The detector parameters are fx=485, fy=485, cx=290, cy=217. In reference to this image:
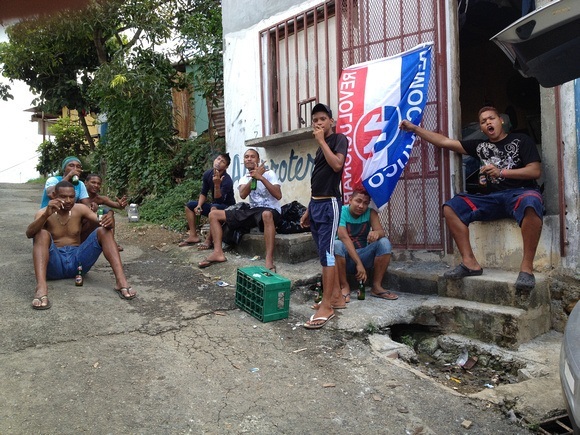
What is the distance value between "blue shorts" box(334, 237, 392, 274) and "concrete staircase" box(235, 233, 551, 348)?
0.33m

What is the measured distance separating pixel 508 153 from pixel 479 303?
1.37 meters

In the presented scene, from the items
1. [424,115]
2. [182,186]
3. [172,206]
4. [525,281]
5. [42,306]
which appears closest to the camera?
[525,281]

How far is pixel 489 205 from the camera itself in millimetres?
4352

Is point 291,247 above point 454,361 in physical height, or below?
above

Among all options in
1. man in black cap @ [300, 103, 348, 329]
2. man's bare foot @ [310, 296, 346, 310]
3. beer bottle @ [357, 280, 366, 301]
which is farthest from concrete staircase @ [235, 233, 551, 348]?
man in black cap @ [300, 103, 348, 329]

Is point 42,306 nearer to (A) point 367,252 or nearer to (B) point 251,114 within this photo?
(A) point 367,252

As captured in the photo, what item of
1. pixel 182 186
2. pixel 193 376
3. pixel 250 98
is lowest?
pixel 193 376

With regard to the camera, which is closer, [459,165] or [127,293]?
[127,293]

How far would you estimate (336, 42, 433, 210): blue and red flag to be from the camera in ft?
15.7

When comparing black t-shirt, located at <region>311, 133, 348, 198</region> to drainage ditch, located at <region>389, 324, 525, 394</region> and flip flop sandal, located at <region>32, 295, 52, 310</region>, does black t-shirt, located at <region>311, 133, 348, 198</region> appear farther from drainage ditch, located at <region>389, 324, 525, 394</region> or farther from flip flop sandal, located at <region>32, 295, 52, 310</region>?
flip flop sandal, located at <region>32, 295, 52, 310</region>

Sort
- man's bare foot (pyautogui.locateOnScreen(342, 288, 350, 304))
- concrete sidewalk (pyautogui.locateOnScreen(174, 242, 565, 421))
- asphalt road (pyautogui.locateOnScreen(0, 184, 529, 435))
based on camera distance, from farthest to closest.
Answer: man's bare foot (pyautogui.locateOnScreen(342, 288, 350, 304))
concrete sidewalk (pyautogui.locateOnScreen(174, 242, 565, 421))
asphalt road (pyautogui.locateOnScreen(0, 184, 529, 435))

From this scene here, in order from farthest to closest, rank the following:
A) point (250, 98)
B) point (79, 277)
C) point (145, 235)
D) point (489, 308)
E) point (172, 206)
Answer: point (172, 206), point (145, 235), point (250, 98), point (79, 277), point (489, 308)

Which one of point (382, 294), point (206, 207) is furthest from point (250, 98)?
point (382, 294)

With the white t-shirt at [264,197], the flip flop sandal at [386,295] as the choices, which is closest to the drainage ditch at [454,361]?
the flip flop sandal at [386,295]
